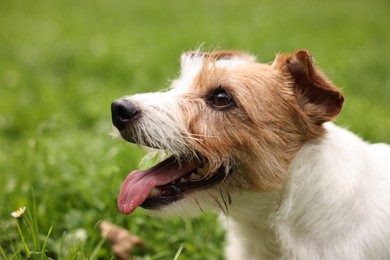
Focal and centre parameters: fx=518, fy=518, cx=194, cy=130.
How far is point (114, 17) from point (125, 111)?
8.55 m

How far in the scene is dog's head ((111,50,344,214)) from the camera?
262 cm

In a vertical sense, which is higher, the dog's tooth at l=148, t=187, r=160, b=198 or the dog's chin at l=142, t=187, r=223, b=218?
the dog's tooth at l=148, t=187, r=160, b=198

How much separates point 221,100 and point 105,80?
450 centimetres

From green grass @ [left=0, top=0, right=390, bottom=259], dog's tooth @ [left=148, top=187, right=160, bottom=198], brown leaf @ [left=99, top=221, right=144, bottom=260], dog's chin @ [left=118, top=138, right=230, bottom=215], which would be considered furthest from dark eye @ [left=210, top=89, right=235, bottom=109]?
brown leaf @ [left=99, top=221, right=144, bottom=260]

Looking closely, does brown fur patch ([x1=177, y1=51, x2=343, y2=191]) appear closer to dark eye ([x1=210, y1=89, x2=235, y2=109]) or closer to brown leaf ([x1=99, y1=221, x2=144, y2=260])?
dark eye ([x1=210, y1=89, x2=235, y2=109])

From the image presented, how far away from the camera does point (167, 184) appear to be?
2.72 meters

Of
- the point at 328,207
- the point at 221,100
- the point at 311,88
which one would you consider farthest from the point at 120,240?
the point at 311,88

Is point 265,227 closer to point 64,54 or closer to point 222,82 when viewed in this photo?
point 222,82

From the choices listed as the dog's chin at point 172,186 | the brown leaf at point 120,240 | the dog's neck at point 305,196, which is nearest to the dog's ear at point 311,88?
the dog's neck at point 305,196

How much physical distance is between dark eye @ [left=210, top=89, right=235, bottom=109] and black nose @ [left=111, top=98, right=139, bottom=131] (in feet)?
1.42

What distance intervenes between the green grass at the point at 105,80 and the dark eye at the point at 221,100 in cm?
73

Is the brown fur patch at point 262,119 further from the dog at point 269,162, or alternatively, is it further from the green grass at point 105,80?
the green grass at point 105,80

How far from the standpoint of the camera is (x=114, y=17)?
35.2 feet

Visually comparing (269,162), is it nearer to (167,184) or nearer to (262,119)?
(262,119)
